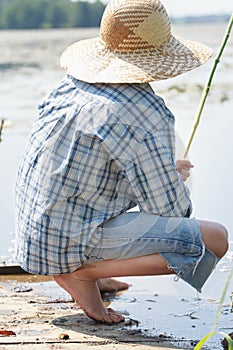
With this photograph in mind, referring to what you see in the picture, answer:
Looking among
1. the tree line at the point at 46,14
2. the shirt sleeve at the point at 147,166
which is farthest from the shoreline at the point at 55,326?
the tree line at the point at 46,14

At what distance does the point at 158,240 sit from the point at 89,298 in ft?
1.09

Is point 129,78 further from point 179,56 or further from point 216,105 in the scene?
point 216,105

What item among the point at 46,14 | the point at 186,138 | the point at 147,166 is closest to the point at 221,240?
the point at 147,166

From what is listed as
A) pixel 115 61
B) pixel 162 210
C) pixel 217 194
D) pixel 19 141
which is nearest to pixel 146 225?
pixel 162 210

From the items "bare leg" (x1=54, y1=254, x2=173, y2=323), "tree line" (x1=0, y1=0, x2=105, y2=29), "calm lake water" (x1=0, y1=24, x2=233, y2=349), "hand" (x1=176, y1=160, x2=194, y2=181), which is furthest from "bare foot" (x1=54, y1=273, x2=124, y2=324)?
"tree line" (x1=0, y1=0, x2=105, y2=29)

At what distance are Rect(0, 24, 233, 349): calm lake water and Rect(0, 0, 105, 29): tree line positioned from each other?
10275mm

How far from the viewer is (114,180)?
328 centimetres

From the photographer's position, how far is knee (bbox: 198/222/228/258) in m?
3.32

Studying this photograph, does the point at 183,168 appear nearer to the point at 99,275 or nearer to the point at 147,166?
the point at 147,166

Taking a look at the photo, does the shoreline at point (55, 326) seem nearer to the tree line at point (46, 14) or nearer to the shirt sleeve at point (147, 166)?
the shirt sleeve at point (147, 166)

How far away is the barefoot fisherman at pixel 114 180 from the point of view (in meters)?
3.23

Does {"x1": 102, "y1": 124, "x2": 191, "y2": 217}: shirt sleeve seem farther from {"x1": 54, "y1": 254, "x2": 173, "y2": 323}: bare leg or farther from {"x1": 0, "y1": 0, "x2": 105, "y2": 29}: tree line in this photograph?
{"x1": 0, "y1": 0, "x2": 105, "y2": 29}: tree line

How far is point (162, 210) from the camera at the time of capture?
10.7 ft

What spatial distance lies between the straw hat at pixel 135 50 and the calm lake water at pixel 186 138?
622 mm
